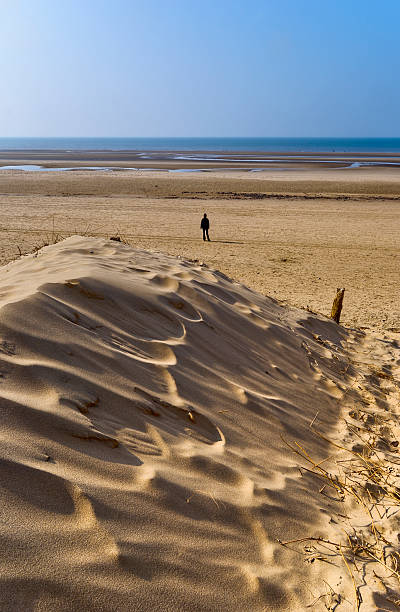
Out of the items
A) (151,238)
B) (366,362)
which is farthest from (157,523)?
(151,238)

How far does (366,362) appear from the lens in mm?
5156

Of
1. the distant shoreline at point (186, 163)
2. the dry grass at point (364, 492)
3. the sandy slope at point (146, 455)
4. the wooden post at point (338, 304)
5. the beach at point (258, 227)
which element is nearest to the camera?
the sandy slope at point (146, 455)

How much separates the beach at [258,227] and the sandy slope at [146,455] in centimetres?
319

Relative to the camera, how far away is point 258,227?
1697cm

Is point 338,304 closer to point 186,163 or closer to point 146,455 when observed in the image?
point 146,455

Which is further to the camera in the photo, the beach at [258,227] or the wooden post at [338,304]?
the beach at [258,227]

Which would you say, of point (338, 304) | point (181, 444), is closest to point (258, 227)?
point (338, 304)

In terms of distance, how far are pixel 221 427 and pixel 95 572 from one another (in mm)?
1346

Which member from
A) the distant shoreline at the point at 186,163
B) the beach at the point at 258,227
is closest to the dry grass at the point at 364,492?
the beach at the point at 258,227

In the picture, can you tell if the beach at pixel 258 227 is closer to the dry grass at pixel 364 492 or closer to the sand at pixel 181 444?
the sand at pixel 181 444

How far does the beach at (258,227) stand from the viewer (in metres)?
9.86

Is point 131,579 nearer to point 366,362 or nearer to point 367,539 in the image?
point 367,539

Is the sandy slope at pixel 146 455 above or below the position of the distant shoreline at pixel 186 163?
below

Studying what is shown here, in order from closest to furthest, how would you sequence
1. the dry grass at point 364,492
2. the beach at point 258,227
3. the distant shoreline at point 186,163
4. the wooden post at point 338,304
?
1. the dry grass at point 364,492
2. the wooden post at point 338,304
3. the beach at point 258,227
4. the distant shoreline at point 186,163
